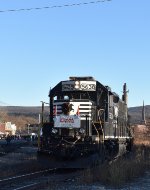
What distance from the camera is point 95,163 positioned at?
1923cm

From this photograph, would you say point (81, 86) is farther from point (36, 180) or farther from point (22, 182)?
point (22, 182)

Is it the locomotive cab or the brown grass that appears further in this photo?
the locomotive cab

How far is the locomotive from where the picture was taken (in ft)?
63.6

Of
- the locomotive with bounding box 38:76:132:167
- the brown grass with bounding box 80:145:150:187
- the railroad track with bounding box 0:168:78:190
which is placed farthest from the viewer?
the locomotive with bounding box 38:76:132:167

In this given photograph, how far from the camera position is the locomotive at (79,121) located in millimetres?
19391

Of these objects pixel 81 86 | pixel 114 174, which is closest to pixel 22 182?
pixel 114 174

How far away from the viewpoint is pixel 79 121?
65.3 feet

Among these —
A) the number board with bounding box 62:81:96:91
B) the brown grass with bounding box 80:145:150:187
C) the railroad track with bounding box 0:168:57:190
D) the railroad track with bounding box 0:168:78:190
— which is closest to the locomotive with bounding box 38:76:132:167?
the number board with bounding box 62:81:96:91

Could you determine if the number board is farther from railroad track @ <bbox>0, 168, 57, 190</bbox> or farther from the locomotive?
railroad track @ <bbox>0, 168, 57, 190</bbox>

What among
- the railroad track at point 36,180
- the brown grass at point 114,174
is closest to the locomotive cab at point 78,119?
the railroad track at point 36,180

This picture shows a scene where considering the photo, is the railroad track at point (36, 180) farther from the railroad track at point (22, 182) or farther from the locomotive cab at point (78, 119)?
the locomotive cab at point (78, 119)

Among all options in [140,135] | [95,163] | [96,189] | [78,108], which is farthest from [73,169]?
[140,135]

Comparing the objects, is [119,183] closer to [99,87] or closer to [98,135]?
[98,135]

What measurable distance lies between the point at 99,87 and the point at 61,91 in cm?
170
